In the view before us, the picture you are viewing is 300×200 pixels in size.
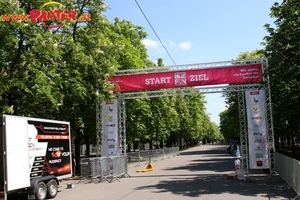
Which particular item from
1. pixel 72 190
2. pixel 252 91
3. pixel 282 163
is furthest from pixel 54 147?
pixel 252 91

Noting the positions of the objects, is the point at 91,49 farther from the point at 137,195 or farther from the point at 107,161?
the point at 137,195

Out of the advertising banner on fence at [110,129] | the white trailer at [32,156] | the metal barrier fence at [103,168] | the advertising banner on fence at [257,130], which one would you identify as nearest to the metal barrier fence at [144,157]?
the advertising banner on fence at [110,129]

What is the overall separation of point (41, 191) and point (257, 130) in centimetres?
1225

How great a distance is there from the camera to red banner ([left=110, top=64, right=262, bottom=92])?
63.8ft

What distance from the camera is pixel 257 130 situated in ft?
61.9

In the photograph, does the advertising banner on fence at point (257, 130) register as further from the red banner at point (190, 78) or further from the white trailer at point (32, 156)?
the white trailer at point (32, 156)

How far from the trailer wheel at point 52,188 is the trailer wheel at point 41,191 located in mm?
221

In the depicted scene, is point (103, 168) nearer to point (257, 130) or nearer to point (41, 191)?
point (41, 191)

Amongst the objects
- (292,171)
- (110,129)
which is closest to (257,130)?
(292,171)

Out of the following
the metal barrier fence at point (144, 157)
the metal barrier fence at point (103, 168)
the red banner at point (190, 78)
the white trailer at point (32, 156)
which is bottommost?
the metal barrier fence at point (144, 157)

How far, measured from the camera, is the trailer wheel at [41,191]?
1178 cm

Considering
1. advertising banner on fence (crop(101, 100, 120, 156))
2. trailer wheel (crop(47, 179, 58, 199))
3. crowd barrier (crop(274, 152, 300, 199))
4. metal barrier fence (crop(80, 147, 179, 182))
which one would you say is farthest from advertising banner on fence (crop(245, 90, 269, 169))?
trailer wheel (crop(47, 179, 58, 199))

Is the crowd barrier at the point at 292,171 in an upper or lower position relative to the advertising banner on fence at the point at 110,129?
lower

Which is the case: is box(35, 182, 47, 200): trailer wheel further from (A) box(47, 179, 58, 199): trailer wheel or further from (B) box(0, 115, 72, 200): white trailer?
(A) box(47, 179, 58, 199): trailer wheel
